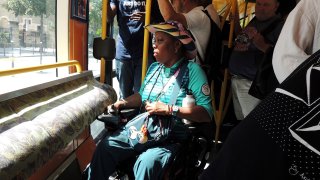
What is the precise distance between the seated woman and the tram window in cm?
60

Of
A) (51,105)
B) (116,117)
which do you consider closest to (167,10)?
(116,117)

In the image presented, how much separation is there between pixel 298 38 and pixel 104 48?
52.3 inches

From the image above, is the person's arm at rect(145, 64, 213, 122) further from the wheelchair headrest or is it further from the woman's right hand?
the wheelchair headrest

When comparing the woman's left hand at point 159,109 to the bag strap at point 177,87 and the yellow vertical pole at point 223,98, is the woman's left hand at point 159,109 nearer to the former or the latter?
the bag strap at point 177,87

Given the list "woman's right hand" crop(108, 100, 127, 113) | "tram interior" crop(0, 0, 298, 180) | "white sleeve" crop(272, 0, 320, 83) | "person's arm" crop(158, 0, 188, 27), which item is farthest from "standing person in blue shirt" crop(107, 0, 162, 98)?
"white sleeve" crop(272, 0, 320, 83)

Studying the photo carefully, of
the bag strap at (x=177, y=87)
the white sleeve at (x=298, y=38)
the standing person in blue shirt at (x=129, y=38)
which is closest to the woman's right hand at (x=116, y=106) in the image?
the bag strap at (x=177, y=87)

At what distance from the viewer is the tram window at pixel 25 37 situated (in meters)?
1.64

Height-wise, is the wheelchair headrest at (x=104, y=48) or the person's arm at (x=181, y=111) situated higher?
the wheelchair headrest at (x=104, y=48)

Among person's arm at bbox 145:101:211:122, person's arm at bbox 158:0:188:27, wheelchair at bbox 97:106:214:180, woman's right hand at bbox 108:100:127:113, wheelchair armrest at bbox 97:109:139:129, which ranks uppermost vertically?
person's arm at bbox 158:0:188:27

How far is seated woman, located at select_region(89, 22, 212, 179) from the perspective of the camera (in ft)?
6.12

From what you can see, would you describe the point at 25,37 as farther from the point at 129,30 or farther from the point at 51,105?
the point at 129,30

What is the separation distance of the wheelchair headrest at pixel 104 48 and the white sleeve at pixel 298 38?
1225 mm

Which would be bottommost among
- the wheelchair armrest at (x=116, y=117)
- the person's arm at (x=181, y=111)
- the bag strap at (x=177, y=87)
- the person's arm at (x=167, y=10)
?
the wheelchair armrest at (x=116, y=117)

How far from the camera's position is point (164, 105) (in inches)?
77.4
